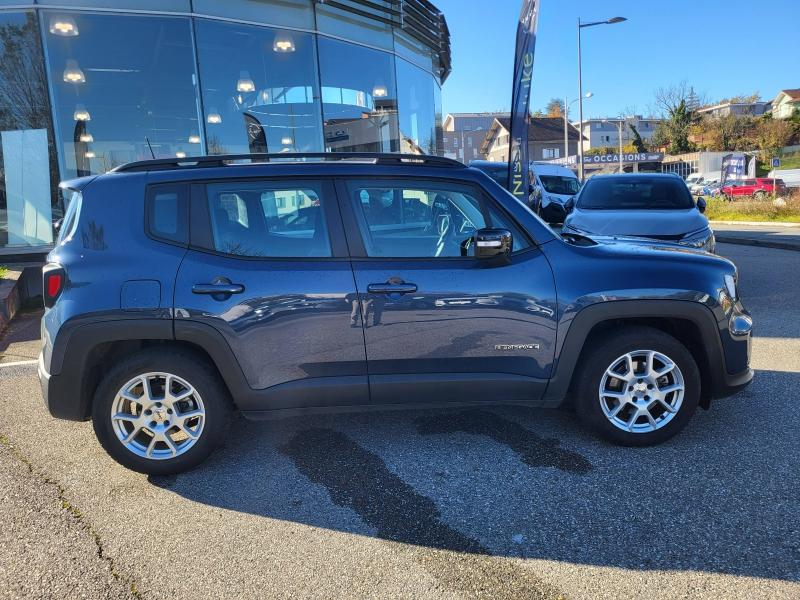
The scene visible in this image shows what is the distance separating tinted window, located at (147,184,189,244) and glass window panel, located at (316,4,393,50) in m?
11.2

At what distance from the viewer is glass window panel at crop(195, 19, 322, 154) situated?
41.0 feet

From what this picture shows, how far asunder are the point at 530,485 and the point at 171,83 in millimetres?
11852

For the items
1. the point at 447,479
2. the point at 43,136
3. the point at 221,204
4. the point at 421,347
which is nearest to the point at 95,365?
the point at 221,204

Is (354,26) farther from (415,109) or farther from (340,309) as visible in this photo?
(340,309)

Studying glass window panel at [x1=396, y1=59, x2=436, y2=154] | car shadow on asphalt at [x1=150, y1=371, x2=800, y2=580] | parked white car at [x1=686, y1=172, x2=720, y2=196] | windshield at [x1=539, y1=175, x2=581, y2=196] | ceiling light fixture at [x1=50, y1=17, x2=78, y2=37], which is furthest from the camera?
parked white car at [x1=686, y1=172, x2=720, y2=196]

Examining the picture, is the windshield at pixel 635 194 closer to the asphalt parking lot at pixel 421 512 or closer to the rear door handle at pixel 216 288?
the asphalt parking lot at pixel 421 512

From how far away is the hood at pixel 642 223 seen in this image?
7.60m

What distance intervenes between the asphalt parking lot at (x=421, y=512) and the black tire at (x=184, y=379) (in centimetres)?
11

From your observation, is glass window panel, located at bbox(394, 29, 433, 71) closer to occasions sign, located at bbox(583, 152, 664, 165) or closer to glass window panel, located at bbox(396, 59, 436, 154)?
glass window panel, located at bbox(396, 59, 436, 154)

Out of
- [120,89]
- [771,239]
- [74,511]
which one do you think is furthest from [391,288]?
[771,239]

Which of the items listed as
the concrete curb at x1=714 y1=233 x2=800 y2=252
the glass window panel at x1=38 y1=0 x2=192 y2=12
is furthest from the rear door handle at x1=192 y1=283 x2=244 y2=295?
the concrete curb at x1=714 y1=233 x2=800 y2=252

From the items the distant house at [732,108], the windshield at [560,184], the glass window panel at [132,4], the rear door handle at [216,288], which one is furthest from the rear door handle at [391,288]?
the distant house at [732,108]

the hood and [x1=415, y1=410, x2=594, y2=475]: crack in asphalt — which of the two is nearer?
[x1=415, y1=410, x2=594, y2=475]: crack in asphalt

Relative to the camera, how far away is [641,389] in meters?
3.53
